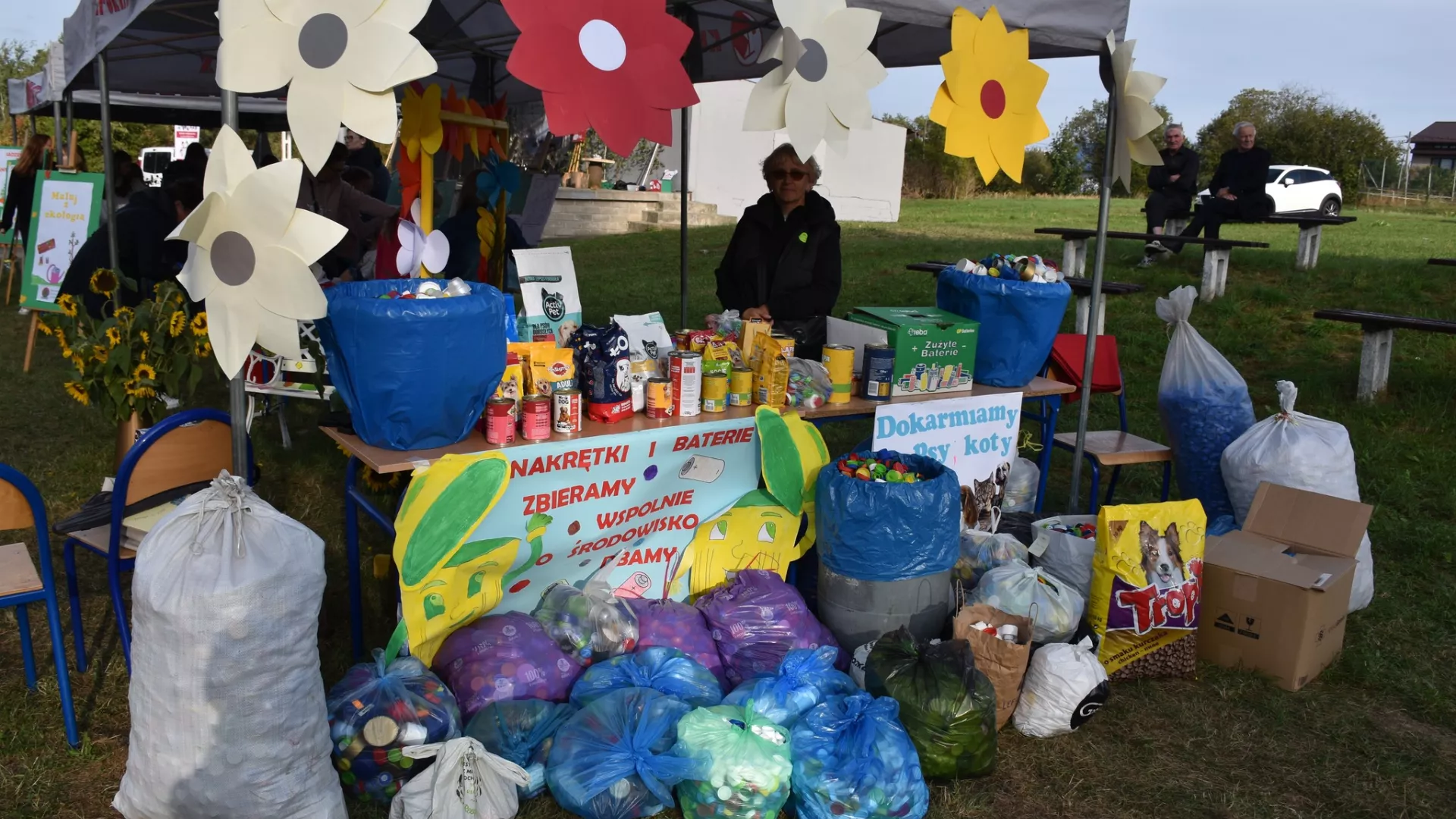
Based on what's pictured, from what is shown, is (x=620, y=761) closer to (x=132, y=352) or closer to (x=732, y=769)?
(x=732, y=769)

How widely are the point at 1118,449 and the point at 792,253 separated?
5.41 ft

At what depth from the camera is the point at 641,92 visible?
102 inches

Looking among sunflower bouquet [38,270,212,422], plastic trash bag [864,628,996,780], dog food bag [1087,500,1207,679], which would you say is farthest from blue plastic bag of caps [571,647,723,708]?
sunflower bouquet [38,270,212,422]

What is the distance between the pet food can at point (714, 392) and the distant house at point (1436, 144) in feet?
206

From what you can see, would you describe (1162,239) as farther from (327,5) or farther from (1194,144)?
(1194,144)

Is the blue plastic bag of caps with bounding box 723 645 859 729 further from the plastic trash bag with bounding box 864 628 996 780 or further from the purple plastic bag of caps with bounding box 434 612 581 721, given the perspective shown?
the purple plastic bag of caps with bounding box 434 612 581 721

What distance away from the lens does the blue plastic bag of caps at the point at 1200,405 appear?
4160mm

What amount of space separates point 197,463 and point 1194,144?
39103 millimetres

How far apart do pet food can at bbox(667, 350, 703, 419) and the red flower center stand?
1268 mm

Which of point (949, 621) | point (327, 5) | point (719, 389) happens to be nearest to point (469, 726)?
point (719, 389)

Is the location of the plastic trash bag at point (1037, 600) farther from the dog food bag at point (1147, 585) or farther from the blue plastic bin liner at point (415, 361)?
the blue plastic bin liner at point (415, 361)

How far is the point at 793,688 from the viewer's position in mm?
2758

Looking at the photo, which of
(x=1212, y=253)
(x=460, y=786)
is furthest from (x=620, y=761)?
(x=1212, y=253)

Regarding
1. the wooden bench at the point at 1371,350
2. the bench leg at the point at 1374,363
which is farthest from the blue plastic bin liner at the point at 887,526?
the bench leg at the point at 1374,363
